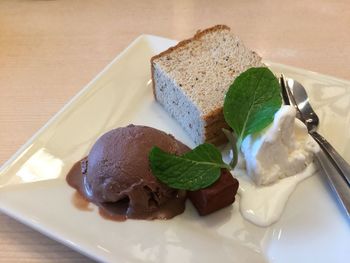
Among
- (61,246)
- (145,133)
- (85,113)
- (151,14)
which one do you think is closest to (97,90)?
(85,113)

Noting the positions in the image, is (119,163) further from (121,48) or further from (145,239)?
(121,48)

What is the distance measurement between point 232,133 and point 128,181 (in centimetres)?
32

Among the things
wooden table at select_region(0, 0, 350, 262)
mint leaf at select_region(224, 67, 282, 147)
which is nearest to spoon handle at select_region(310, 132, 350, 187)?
mint leaf at select_region(224, 67, 282, 147)

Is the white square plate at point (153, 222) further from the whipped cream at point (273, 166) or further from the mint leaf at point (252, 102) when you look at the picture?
the mint leaf at point (252, 102)

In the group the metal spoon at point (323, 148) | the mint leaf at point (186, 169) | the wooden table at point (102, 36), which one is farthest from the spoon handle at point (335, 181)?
the wooden table at point (102, 36)

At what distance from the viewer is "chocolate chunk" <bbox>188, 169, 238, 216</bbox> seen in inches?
40.0

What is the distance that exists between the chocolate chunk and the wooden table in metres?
0.57

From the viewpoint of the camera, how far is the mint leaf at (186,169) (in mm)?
1007

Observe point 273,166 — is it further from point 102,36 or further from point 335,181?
point 102,36

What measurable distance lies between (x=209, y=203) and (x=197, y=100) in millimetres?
316

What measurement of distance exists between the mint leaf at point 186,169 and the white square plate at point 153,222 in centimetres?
10

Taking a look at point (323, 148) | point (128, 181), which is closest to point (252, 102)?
point (323, 148)

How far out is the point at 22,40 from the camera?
1.74 m

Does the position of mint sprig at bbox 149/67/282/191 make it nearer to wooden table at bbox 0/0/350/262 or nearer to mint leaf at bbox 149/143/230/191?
mint leaf at bbox 149/143/230/191
